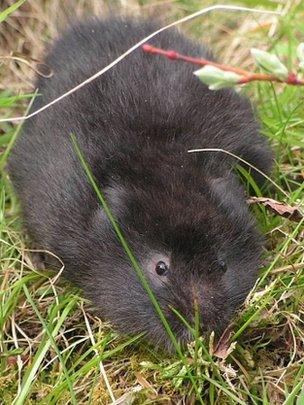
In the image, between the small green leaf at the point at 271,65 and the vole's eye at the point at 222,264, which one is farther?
the vole's eye at the point at 222,264

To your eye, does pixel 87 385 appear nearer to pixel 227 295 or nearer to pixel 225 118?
pixel 227 295

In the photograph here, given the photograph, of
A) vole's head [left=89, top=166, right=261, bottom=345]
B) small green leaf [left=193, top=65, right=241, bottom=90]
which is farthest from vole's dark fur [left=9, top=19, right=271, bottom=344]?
small green leaf [left=193, top=65, right=241, bottom=90]

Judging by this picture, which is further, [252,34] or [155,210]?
[252,34]

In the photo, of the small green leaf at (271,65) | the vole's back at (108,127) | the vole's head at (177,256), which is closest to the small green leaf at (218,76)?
the small green leaf at (271,65)

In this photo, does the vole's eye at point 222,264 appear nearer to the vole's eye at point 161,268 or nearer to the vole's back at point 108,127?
the vole's eye at point 161,268

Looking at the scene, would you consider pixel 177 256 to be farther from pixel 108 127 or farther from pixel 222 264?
pixel 108 127

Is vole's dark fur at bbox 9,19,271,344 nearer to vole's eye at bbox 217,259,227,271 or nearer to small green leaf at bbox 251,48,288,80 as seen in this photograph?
vole's eye at bbox 217,259,227,271

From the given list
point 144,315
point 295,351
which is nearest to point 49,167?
point 144,315

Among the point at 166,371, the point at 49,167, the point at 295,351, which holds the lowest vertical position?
the point at 295,351
